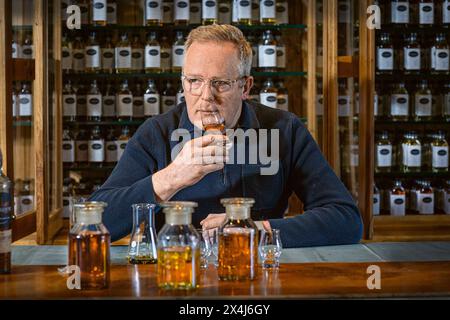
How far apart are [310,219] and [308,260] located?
27 cm

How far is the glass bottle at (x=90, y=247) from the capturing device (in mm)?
1380

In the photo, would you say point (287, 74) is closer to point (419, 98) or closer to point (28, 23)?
point (419, 98)

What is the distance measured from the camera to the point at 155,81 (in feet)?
15.8

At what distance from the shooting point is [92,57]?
4676 mm

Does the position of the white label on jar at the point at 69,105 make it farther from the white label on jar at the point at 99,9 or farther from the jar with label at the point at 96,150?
the white label on jar at the point at 99,9

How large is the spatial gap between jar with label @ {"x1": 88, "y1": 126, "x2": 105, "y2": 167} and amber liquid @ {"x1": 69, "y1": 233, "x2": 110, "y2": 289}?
3.38 metres

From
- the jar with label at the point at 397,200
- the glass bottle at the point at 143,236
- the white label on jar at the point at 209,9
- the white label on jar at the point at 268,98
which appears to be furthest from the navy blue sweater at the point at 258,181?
the jar with label at the point at 397,200

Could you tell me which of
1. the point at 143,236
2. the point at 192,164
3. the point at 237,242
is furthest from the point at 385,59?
the point at 237,242

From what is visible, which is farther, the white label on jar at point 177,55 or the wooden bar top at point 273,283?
the white label on jar at point 177,55

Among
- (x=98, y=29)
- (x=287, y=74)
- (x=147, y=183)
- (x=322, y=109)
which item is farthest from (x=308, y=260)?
(x=98, y=29)

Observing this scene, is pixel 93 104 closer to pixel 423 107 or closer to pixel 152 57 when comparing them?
pixel 152 57

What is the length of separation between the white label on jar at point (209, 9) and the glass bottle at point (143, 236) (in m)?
3.15

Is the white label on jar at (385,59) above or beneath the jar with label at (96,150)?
above

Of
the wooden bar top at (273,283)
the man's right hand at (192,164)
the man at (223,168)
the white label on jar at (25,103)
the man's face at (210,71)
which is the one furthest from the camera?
the white label on jar at (25,103)
